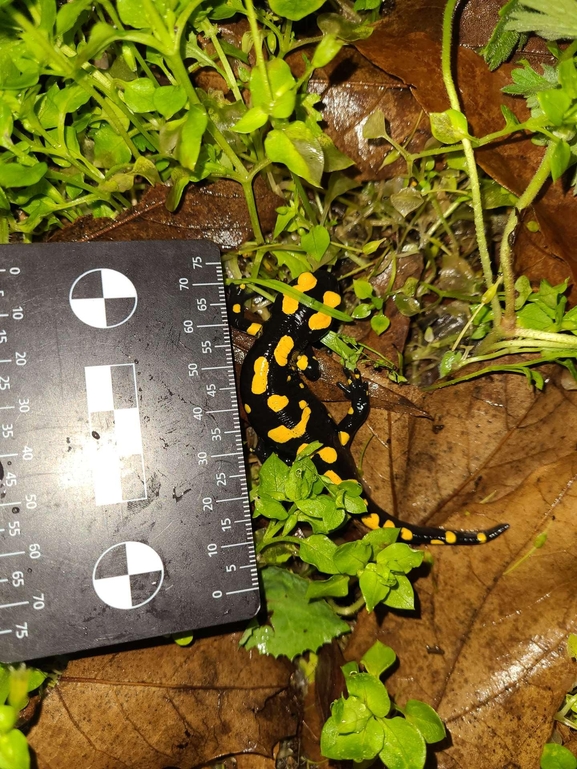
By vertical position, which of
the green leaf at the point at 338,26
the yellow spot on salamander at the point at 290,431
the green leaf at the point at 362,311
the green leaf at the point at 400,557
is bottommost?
the yellow spot on salamander at the point at 290,431

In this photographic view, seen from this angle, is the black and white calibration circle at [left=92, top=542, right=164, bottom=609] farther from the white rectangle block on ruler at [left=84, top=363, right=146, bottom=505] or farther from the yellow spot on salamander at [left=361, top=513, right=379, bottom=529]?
the yellow spot on salamander at [left=361, top=513, right=379, bottom=529]

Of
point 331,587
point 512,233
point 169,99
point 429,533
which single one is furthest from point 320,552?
point 169,99

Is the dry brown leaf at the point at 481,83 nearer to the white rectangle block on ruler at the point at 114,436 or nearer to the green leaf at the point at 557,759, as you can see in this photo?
the white rectangle block on ruler at the point at 114,436

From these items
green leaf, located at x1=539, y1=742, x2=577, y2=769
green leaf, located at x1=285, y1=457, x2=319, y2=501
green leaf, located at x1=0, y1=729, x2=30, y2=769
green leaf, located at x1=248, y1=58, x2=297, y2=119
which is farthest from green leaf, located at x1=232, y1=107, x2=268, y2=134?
green leaf, located at x1=539, y1=742, x2=577, y2=769

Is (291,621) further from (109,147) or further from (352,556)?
(109,147)

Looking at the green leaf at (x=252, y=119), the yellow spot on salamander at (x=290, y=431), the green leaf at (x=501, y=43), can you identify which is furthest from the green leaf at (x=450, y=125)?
the yellow spot on salamander at (x=290, y=431)

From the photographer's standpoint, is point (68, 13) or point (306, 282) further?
point (306, 282)
